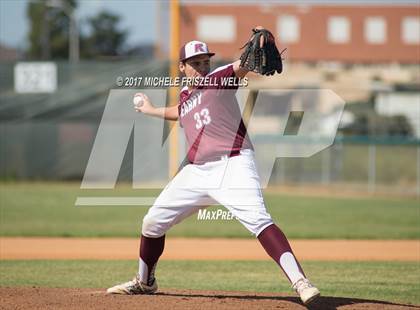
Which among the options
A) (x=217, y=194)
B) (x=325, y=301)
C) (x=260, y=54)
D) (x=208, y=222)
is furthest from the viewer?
(x=208, y=222)

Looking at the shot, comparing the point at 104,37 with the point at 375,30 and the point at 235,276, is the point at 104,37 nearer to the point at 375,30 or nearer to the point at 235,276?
the point at 375,30

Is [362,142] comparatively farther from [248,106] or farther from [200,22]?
[200,22]

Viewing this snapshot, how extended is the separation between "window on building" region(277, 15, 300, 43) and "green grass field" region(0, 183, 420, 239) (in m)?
28.2

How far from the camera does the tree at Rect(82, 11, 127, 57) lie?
4678 cm

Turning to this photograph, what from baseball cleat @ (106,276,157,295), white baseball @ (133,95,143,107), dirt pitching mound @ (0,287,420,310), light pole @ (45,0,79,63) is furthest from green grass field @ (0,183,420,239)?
light pole @ (45,0,79,63)

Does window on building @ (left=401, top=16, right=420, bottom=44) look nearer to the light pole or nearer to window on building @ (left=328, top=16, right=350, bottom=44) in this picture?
window on building @ (left=328, top=16, right=350, bottom=44)

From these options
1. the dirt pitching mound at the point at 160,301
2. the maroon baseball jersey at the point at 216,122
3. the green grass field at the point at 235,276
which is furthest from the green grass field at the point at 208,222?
the maroon baseball jersey at the point at 216,122

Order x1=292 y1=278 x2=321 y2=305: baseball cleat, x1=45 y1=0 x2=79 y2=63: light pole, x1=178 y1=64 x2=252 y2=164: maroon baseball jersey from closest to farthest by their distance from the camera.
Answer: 1. x1=292 y1=278 x2=321 y2=305: baseball cleat
2. x1=178 y1=64 x2=252 y2=164: maroon baseball jersey
3. x1=45 y1=0 x2=79 y2=63: light pole

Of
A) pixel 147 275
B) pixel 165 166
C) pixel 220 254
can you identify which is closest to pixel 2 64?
pixel 165 166

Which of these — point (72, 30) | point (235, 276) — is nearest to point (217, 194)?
point (235, 276)

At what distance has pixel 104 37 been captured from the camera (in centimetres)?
4912

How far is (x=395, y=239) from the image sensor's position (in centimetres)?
1356

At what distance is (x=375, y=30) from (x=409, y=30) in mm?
2137

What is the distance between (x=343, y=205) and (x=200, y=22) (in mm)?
31271
